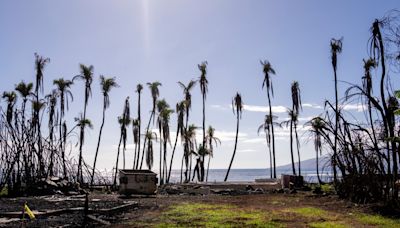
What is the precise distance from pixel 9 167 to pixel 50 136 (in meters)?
5.81

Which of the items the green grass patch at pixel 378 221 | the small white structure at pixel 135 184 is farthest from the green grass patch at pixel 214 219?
the small white structure at pixel 135 184

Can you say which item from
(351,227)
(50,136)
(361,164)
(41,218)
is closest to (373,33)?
(361,164)

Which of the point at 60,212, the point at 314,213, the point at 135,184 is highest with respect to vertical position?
the point at 135,184

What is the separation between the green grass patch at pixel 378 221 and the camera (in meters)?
13.0

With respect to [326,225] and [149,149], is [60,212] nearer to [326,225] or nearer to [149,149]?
[326,225]

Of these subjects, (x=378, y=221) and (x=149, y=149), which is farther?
(x=149, y=149)

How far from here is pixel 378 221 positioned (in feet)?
45.0

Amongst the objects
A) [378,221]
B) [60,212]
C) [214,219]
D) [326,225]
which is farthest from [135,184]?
[378,221]

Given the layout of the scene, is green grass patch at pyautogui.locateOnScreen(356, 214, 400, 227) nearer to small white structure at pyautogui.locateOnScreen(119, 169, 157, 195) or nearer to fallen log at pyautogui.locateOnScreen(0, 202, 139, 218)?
fallen log at pyautogui.locateOnScreen(0, 202, 139, 218)

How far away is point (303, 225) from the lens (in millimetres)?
12719

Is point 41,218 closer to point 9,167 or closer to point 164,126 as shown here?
point 9,167

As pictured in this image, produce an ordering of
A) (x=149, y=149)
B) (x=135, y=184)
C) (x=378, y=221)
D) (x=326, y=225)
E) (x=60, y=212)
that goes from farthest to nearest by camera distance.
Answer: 1. (x=149, y=149)
2. (x=135, y=184)
3. (x=60, y=212)
4. (x=378, y=221)
5. (x=326, y=225)

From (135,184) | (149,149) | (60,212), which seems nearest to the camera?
(60,212)

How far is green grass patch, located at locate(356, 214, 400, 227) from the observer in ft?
42.6
